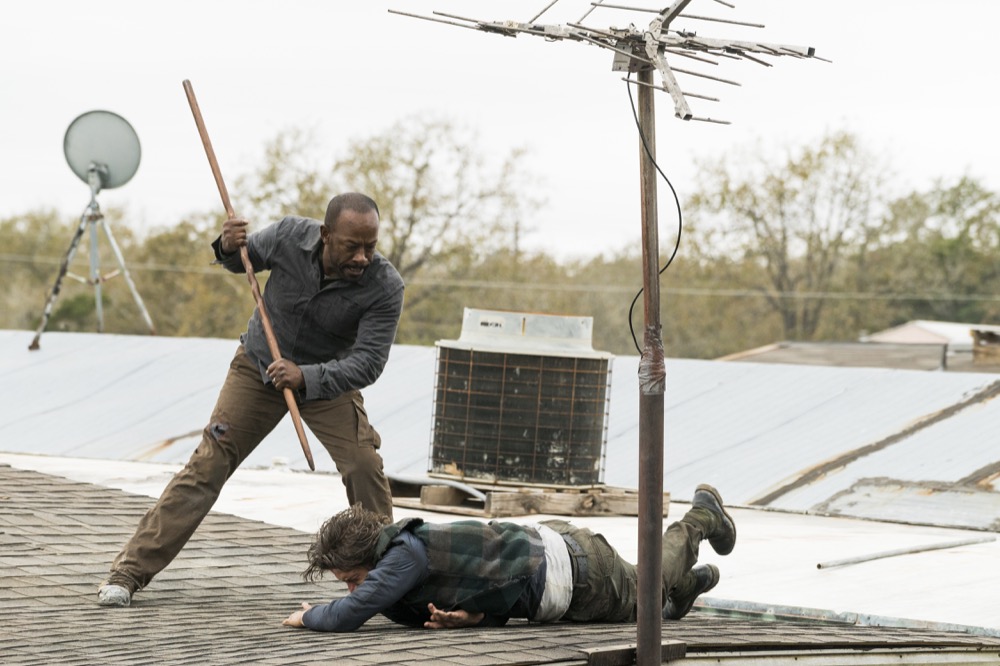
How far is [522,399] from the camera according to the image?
27.7 ft

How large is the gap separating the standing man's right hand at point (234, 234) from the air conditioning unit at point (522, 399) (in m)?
3.17

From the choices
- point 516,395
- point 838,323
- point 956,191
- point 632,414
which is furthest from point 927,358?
point 956,191

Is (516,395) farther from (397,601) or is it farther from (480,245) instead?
(480,245)

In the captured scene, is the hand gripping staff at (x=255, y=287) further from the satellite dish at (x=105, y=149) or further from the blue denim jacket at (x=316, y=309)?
the satellite dish at (x=105, y=149)

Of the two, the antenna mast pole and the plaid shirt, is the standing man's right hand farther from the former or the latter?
the antenna mast pole

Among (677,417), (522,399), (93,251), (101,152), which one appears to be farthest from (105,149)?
(522,399)

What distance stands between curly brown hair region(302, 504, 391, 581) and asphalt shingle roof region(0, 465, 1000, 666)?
0.75 ft

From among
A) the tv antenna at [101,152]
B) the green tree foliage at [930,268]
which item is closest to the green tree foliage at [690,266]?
the green tree foliage at [930,268]

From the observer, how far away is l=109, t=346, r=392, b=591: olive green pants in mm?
5309

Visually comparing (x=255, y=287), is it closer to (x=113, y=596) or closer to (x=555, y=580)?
(x=113, y=596)

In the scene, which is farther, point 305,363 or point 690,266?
point 690,266

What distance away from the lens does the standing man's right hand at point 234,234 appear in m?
5.39

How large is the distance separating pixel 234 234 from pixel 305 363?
0.59 m

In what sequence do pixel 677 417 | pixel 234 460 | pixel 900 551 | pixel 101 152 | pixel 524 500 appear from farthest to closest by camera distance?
pixel 101 152 < pixel 677 417 < pixel 524 500 < pixel 900 551 < pixel 234 460
